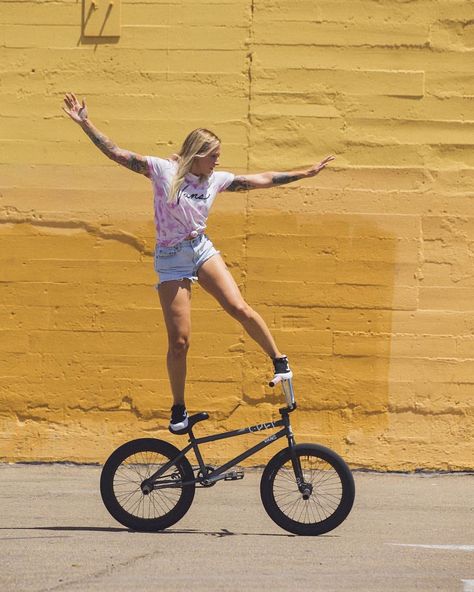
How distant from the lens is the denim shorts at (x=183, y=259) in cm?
737

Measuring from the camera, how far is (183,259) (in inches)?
290

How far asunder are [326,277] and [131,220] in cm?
141

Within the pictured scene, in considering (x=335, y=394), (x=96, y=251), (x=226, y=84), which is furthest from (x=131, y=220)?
(x=335, y=394)

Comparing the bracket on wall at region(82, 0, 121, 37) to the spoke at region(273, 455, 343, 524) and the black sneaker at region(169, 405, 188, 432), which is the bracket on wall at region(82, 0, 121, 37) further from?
the spoke at region(273, 455, 343, 524)

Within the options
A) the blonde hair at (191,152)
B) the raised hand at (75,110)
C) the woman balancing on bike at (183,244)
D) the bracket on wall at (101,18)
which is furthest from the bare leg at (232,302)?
the bracket on wall at (101,18)

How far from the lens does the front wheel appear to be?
283 inches

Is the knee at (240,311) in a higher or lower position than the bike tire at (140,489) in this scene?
higher

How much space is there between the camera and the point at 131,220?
9.39 metres

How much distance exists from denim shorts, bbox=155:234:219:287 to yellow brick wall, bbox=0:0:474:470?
200cm

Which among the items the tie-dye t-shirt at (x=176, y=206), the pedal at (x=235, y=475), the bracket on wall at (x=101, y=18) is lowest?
the pedal at (x=235, y=475)

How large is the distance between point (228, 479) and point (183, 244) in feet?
4.25

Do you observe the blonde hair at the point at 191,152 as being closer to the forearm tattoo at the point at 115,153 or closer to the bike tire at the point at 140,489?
the forearm tattoo at the point at 115,153

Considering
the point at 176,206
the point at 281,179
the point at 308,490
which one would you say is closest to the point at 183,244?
the point at 176,206

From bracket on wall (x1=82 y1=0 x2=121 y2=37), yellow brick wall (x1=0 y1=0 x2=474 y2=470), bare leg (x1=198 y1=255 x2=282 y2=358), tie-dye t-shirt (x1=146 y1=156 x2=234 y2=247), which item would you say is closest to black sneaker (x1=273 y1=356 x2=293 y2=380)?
bare leg (x1=198 y1=255 x2=282 y2=358)
